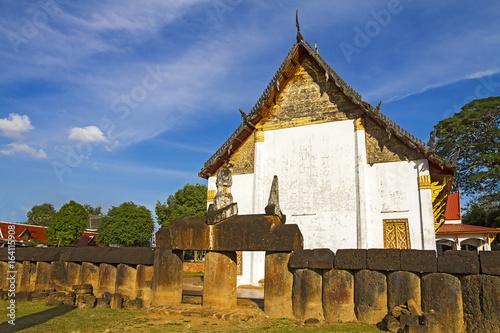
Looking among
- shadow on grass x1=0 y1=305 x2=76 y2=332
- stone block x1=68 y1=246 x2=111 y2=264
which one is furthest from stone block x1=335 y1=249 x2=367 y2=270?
stone block x1=68 y1=246 x2=111 y2=264

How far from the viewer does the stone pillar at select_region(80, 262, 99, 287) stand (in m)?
11.1

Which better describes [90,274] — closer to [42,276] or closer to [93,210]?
→ [42,276]

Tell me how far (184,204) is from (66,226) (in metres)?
13.0

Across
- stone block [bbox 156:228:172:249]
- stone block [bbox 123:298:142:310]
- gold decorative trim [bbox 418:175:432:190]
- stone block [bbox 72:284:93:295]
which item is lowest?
stone block [bbox 123:298:142:310]

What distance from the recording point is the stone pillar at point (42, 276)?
12156 millimetres

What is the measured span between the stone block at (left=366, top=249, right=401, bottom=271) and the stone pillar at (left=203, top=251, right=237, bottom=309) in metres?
3.38

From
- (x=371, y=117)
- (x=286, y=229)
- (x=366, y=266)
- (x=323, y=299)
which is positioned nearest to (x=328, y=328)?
(x=323, y=299)

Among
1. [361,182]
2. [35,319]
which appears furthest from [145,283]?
[361,182]

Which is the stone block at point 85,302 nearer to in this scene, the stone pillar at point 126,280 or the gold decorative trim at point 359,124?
the stone pillar at point 126,280

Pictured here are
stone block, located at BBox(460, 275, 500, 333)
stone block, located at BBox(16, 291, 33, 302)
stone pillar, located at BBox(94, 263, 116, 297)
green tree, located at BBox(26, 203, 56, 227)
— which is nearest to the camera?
stone block, located at BBox(460, 275, 500, 333)

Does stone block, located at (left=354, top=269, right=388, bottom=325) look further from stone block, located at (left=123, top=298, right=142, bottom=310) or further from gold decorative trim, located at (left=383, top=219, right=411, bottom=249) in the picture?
gold decorative trim, located at (left=383, top=219, right=411, bottom=249)

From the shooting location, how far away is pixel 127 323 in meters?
8.13

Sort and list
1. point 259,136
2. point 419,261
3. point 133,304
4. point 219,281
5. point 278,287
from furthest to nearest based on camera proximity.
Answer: point 259,136 → point 133,304 → point 219,281 → point 278,287 → point 419,261

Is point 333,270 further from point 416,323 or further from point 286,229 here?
point 416,323
